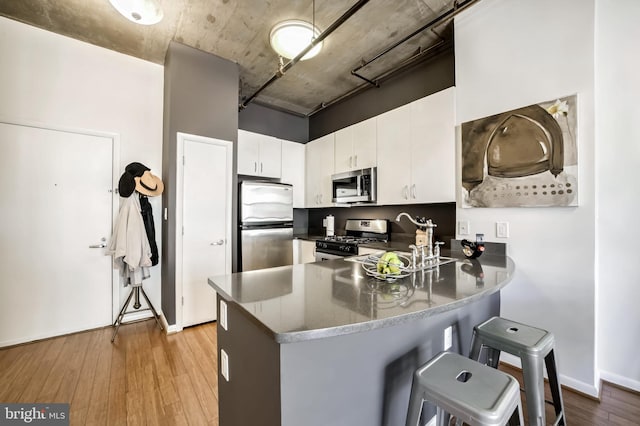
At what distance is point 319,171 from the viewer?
4180mm

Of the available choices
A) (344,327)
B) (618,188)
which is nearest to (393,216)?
(618,188)

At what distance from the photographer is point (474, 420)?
0.84 m

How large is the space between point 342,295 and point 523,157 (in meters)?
1.91

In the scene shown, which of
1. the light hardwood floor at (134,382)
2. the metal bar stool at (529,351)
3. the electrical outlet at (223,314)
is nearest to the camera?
the metal bar stool at (529,351)

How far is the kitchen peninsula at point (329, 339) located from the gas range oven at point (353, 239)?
1.56 metres

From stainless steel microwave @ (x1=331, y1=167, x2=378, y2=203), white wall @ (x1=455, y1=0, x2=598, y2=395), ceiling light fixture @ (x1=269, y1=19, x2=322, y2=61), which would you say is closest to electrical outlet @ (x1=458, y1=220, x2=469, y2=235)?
white wall @ (x1=455, y1=0, x2=598, y2=395)

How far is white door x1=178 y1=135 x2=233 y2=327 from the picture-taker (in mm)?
2918

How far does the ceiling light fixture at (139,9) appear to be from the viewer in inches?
76.4

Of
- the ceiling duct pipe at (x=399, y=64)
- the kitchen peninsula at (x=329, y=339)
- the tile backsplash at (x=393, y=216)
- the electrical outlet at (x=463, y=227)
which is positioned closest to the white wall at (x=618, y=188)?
the electrical outlet at (x=463, y=227)

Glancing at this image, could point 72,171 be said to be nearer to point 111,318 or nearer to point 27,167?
point 27,167

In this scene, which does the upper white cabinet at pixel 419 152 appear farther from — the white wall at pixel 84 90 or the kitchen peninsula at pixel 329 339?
the white wall at pixel 84 90

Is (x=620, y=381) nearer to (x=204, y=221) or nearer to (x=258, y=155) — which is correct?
(x=204, y=221)

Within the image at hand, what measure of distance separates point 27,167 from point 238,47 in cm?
252

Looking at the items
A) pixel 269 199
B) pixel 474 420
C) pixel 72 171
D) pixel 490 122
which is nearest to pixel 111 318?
pixel 72 171
